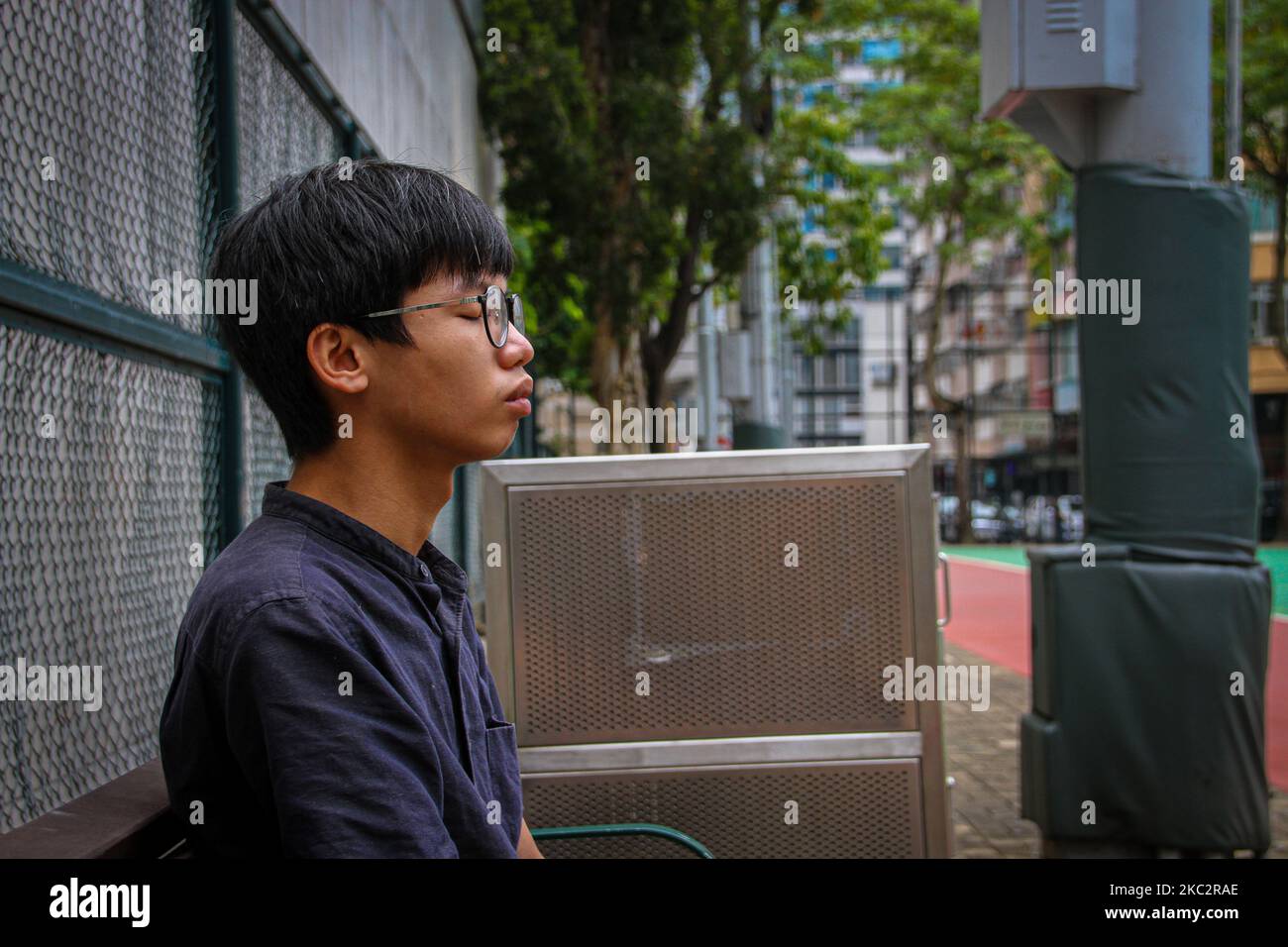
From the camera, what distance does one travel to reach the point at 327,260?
169cm

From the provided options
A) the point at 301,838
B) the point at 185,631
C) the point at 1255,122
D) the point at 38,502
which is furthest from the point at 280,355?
the point at 1255,122

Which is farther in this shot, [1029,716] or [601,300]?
[601,300]

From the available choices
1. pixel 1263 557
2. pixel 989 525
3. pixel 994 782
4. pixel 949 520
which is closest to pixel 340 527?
pixel 994 782

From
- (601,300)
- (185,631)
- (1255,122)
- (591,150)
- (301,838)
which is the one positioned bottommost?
(301,838)

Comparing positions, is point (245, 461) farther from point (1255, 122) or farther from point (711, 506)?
point (1255, 122)

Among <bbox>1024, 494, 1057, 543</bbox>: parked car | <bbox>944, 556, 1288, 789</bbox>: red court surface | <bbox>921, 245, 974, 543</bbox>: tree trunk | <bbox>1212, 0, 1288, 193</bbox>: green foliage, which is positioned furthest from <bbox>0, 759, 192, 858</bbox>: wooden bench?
<bbox>1024, 494, 1057, 543</bbox>: parked car

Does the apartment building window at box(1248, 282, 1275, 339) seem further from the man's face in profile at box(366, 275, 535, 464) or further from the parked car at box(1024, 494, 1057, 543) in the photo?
the man's face in profile at box(366, 275, 535, 464)

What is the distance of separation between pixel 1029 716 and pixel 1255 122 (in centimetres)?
2753

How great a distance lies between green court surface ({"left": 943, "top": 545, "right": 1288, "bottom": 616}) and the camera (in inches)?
743

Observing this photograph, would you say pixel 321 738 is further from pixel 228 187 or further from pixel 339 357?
pixel 228 187

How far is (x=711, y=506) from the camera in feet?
10.4

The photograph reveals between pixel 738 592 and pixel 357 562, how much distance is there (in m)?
1.64

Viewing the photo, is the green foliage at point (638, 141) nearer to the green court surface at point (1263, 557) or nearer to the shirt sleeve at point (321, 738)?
the green court surface at point (1263, 557)

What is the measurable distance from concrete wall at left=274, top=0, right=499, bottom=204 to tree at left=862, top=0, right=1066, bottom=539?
19809 millimetres
